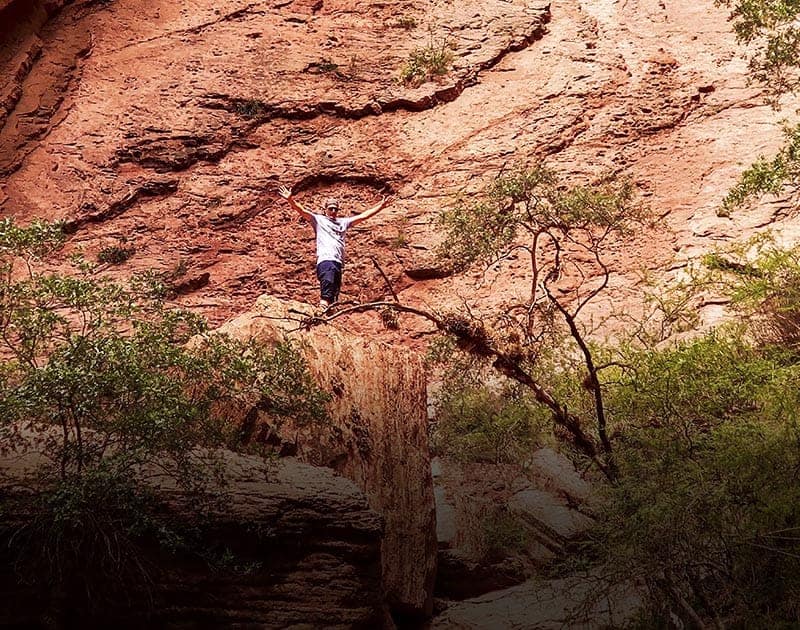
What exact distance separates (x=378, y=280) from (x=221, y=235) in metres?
2.80

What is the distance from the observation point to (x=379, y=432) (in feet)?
27.3

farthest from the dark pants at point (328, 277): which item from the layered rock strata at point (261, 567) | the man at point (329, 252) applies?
the layered rock strata at point (261, 567)

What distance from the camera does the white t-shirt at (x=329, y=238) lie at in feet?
33.5

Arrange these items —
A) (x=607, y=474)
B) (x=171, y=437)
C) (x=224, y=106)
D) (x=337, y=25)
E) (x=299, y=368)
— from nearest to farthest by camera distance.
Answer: (x=171, y=437), (x=299, y=368), (x=607, y=474), (x=224, y=106), (x=337, y=25)

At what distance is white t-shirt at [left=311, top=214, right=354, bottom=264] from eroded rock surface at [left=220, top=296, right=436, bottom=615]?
115 centimetres

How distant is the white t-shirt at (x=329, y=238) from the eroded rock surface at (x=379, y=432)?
1148 mm

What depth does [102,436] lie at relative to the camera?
238 inches

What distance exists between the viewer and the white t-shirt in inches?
402

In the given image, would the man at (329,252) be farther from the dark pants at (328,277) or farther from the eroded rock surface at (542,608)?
the eroded rock surface at (542,608)

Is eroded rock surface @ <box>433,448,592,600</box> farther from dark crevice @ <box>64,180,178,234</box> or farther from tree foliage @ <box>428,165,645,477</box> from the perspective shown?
dark crevice @ <box>64,180,178,234</box>

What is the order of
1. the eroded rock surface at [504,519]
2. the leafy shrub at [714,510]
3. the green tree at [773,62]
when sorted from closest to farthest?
1. the leafy shrub at [714,510]
2. the green tree at [773,62]
3. the eroded rock surface at [504,519]

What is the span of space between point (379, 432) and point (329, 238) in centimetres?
299

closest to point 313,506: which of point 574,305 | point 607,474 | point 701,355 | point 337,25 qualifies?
point 607,474

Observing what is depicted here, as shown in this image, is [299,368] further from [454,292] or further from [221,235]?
[221,235]
